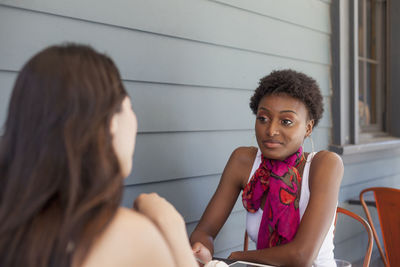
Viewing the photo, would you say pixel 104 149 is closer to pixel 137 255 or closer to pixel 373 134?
pixel 137 255

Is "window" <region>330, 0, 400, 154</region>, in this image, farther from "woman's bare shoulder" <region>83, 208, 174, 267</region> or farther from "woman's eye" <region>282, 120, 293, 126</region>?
"woman's bare shoulder" <region>83, 208, 174, 267</region>

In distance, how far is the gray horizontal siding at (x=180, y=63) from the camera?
1485 millimetres

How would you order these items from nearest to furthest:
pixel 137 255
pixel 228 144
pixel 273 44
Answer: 1. pixel 137 255
2. pixel 228 144
3. pixel 273 44

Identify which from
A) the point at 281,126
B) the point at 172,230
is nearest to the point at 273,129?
the point at 281,126

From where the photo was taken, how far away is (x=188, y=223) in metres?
2.04

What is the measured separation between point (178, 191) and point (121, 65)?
0.62 m

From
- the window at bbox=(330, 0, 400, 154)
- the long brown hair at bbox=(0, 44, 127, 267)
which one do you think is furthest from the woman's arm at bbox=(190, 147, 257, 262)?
the window at bbox=(330, 0, 400, 154)

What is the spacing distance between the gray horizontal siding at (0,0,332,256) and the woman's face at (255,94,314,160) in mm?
360

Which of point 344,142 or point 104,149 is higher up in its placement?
point 104,149

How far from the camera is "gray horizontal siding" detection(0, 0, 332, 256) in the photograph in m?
1.49

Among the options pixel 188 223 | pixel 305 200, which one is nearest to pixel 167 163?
pixel 188 223

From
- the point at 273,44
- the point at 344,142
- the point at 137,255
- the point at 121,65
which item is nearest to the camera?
the point at 137,255

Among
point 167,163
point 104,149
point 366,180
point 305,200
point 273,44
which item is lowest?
point 366,180

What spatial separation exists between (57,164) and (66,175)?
0.08ft
